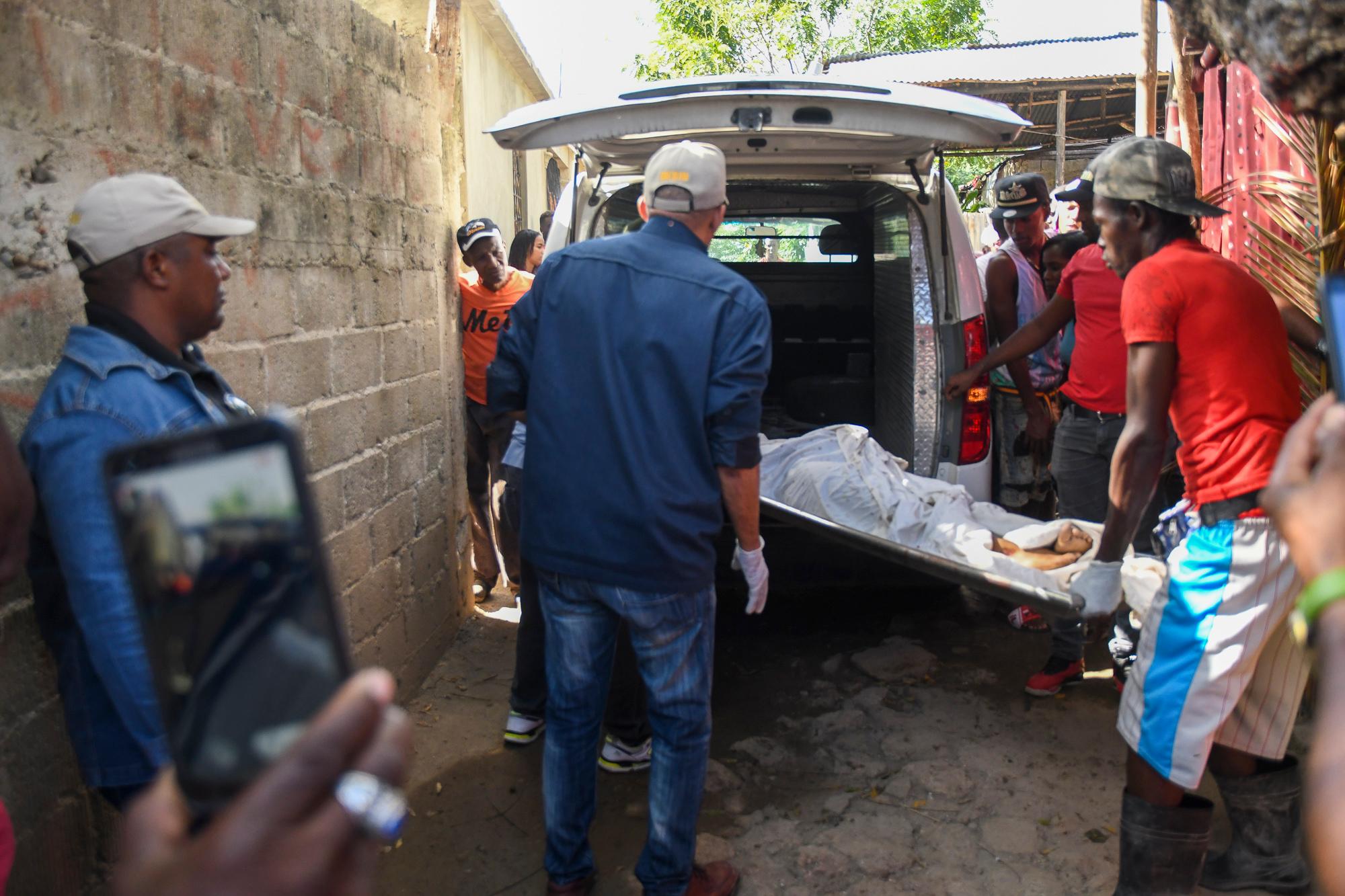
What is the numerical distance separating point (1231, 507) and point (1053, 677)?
5.78 feet

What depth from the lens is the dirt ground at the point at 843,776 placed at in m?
3.05

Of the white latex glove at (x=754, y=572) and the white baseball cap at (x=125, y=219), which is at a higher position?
the white baseball cap at (x=125, y=219)

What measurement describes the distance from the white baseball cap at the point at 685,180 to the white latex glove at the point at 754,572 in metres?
0.90

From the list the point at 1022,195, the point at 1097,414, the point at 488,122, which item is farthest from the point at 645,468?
the point at 488,122

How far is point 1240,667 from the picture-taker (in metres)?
2.50

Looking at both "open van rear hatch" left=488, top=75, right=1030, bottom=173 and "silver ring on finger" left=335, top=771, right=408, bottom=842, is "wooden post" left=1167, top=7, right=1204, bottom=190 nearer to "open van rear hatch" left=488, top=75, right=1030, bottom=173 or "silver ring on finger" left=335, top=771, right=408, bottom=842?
Result: "open van rear hatch" left=488, top=75, right=1030, bottom=173

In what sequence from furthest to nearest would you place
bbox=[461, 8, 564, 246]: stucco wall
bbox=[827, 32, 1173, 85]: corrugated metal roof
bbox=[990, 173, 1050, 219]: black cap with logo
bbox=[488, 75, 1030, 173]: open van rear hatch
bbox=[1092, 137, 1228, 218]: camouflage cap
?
1. bbox=[827, 32, 1173, 85]: corrugated metal roof
2. bbox=[461, 8, 564, 246]: stucco wall
3. bbox=[990, 173, 1050, 219]: black cap with logo
4. bbox=[488, 75, 1030, 173]: open van rear hatch
5. bbox=[1092, 137, 1228, 218]: camouflage cap

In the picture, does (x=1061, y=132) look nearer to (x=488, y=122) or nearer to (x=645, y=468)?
(x=488, y=122)

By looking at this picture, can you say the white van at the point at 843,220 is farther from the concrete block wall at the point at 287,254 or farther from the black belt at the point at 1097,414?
the concrete block wall at the point at 287,254

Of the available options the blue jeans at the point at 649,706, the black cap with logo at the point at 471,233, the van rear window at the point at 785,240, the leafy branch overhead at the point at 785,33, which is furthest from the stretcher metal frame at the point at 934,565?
the leafy branch overhead at the point at 785,33

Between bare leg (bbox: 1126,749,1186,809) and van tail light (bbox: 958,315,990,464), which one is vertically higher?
van tail light (bbox: 958,315,990,464)

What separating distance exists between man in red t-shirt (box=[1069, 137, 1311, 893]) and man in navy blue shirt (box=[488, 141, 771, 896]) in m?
0.93

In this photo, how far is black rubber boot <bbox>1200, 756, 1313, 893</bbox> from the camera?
9.22ft

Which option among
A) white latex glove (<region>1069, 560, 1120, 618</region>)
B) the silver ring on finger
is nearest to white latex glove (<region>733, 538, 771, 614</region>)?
white latex glove (<region>1069, 560, 1120, 618</region>)
